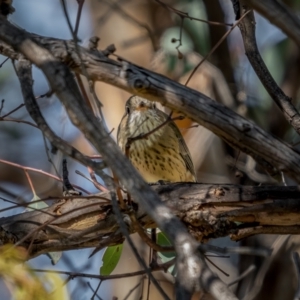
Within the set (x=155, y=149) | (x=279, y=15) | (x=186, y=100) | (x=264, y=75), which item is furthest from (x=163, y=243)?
(x=279, y=15)

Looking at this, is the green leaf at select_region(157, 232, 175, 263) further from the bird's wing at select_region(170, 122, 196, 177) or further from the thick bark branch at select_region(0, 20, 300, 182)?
the thick bark branch at select_region(0, 20, 300, 182)

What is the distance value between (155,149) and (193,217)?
198 cm

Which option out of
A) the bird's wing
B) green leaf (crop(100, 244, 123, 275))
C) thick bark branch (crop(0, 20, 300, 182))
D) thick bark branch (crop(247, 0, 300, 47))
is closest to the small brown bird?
the bird's wing

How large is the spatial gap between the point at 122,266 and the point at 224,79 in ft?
5.65

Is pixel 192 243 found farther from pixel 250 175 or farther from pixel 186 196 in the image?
pixel 250 175

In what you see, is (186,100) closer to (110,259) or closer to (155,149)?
(110,259)

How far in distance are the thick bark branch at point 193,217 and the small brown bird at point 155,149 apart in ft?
5.76

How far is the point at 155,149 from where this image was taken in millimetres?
4848

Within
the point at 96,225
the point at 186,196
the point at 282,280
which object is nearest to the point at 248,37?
the point at 186,196

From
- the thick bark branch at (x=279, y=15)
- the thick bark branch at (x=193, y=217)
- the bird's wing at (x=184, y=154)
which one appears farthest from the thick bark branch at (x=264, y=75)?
the bird's wing at (x=184, y=154)

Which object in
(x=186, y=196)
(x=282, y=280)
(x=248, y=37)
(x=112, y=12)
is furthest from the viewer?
(x=112, y=12)

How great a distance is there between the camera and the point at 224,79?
609cm

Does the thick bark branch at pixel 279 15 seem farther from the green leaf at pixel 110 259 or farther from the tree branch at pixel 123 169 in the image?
the green leaf at pixel 110 259

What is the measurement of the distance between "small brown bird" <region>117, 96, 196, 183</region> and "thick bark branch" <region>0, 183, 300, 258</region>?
5.76 feet
